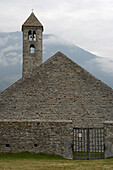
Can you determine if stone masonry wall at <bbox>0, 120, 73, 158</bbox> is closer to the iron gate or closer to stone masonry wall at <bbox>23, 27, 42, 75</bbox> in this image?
the iron gate

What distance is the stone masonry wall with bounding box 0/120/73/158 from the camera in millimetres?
12414

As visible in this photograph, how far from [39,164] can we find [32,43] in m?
21.6

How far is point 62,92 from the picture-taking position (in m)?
19.3

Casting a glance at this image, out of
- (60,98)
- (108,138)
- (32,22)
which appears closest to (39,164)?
(108,138)

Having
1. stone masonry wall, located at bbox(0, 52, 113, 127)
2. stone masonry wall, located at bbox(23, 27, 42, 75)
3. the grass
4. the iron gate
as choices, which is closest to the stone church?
stone masonry wall, located at bbox(0, 52, 113, 127)

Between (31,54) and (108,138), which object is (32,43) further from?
(108,138)

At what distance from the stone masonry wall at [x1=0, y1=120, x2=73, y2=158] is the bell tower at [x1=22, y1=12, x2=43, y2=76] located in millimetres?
17464

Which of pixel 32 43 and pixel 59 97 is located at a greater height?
pixel 32 43

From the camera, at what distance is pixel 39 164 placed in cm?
1035

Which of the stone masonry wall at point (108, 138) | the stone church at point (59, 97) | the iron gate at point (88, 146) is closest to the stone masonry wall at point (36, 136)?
the iron gate at point (88, 146)

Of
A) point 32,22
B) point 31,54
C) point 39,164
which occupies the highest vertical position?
point 32,22

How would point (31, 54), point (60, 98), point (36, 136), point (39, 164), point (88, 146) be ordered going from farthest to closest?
point (31, 54), point (60, 98), point (36, 136), point (88, 146), point (39, 164)

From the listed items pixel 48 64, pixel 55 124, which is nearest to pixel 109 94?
pixel 48 64

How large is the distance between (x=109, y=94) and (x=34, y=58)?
1291 centimetres
